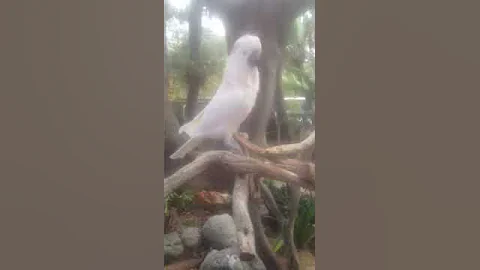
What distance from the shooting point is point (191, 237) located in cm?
130

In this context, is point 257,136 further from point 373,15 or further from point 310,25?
point 373,15

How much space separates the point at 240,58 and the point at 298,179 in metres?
0.41

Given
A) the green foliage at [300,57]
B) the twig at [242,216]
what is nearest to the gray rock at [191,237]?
the twig at [242,216]

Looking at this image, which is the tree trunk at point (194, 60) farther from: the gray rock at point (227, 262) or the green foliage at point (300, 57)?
the gray rock at point (227, 262)

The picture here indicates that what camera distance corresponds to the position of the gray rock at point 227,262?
4.26 ft

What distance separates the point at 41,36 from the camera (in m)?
1.18

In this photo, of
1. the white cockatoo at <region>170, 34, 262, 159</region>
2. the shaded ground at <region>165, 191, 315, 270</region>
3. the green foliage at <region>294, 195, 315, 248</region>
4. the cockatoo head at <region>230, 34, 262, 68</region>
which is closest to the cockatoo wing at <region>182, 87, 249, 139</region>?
the white cockatoo at <region>170, 34, 262, 159</region>

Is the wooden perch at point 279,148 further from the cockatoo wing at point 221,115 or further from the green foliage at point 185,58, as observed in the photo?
the green foliage at point 185,58

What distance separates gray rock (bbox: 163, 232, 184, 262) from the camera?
129cm

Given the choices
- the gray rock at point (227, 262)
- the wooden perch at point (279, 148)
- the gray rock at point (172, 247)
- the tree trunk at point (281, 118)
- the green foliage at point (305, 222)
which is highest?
the tree trunk at point (281, 118)

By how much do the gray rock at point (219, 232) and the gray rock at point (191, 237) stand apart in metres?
0.02

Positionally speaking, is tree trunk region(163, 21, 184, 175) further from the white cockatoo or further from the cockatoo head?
the cockatoo head

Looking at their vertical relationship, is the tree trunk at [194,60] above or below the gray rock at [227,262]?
above

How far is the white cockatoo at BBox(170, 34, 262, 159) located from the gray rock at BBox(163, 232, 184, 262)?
0.96 ft
